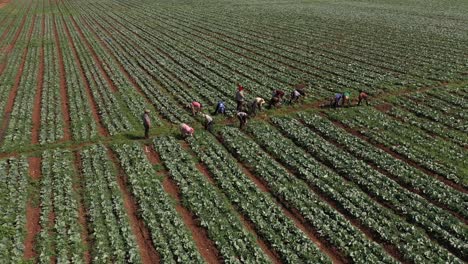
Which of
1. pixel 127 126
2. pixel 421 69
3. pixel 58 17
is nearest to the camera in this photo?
pixel 127 126

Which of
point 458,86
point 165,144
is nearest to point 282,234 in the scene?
point 165,144

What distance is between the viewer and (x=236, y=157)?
866 inches

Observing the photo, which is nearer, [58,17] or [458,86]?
[458,86]

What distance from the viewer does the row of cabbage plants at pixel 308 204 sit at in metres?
14.7

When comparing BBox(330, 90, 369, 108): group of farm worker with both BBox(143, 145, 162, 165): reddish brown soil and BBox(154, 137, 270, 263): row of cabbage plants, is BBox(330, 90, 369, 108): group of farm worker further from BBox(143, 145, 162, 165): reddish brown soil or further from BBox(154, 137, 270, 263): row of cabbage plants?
BBox(143, 145, 162, 165): reddish brown soil

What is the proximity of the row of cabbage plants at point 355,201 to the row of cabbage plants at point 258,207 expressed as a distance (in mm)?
2678

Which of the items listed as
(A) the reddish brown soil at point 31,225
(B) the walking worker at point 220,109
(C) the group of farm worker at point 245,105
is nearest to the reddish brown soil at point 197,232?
(A) the reddish brown soil at point 31,225

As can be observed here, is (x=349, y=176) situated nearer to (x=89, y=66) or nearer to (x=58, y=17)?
(x=89, y=66)

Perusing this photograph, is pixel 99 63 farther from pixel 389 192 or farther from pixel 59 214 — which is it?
pixel 389 192

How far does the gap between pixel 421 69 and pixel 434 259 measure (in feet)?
85.8

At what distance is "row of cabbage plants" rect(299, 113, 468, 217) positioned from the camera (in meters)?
17.4

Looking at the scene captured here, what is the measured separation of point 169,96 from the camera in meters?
31.6

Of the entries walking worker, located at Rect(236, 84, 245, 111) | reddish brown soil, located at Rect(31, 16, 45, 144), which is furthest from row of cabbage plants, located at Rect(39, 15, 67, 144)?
walking worker, located at Rect(236, 84, 245, 111)

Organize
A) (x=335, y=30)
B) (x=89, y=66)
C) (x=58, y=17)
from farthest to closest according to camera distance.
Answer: (x=58, y=17), (x=335, y=30), (x=89, y=66)
